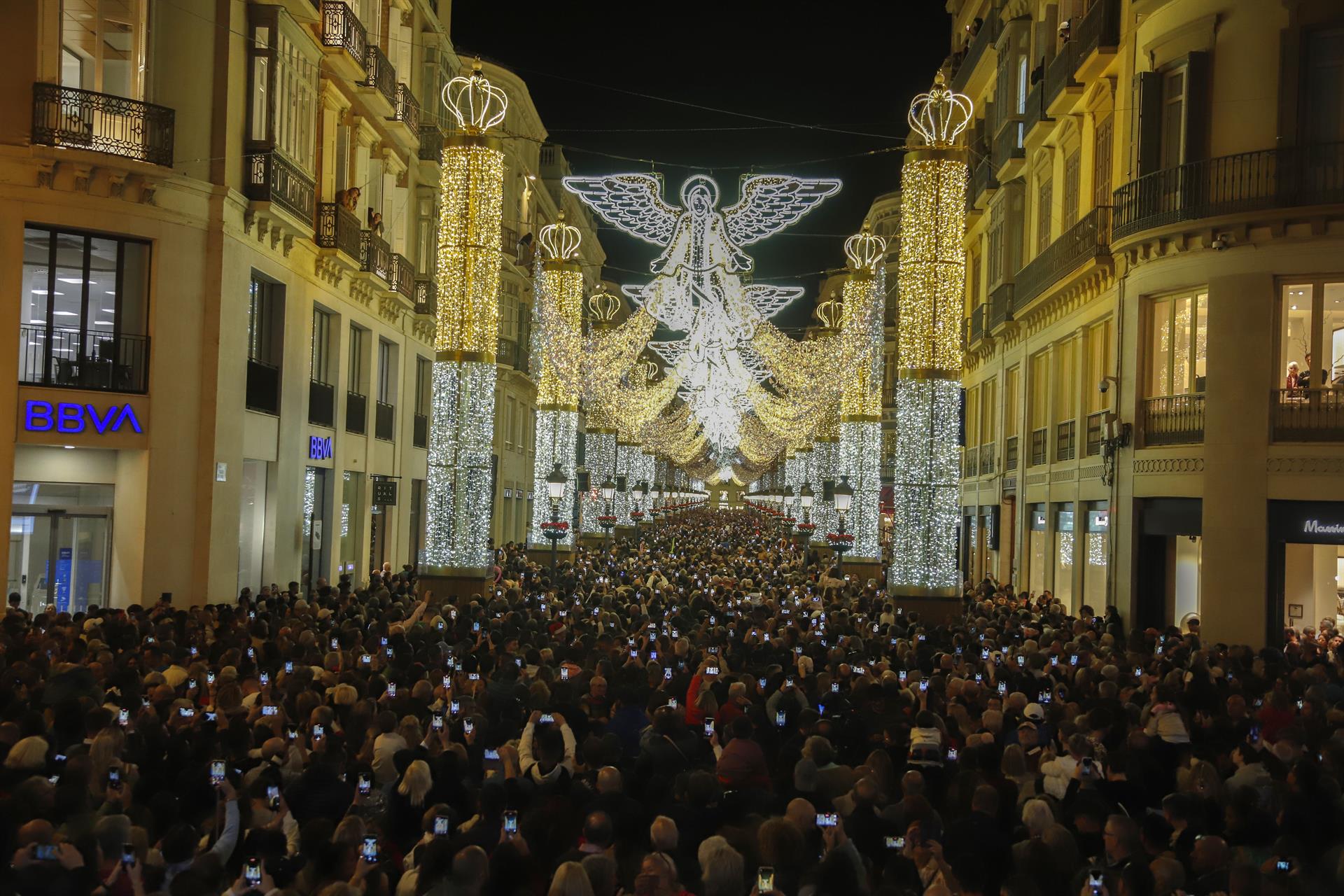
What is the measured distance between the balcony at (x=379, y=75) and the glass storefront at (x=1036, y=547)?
18730 millimetres

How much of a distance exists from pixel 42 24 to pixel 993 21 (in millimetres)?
26807

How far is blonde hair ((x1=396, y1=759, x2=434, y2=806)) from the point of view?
348 inches

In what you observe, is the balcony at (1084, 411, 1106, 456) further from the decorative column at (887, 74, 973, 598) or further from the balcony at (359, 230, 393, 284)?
the balcony at (359, 230, 393, 284)

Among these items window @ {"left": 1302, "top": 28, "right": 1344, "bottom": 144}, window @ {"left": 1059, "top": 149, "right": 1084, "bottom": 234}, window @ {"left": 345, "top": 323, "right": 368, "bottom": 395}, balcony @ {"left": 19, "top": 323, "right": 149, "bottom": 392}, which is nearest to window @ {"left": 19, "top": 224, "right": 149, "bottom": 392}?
balcony @ {"left": 19, "top": 323, "right": 149, "bottom": 392}

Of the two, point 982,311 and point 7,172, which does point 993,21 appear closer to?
point 982,311

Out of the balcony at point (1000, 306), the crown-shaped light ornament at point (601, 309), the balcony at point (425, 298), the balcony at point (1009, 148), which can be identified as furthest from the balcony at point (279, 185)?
the balcony at point (1000, 306)

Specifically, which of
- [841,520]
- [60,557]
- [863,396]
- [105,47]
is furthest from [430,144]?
[60,557]

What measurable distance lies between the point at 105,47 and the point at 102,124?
153 cm

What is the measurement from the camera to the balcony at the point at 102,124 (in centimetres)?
2133

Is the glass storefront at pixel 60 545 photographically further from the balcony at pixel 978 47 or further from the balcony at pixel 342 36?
the balcony at pixel 978 47

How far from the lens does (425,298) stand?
4034 cm

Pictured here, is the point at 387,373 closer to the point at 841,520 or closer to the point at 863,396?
the point at 841,520

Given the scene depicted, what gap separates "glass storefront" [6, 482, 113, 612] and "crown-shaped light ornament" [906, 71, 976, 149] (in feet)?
50.9

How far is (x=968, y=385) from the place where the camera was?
45.9 m
